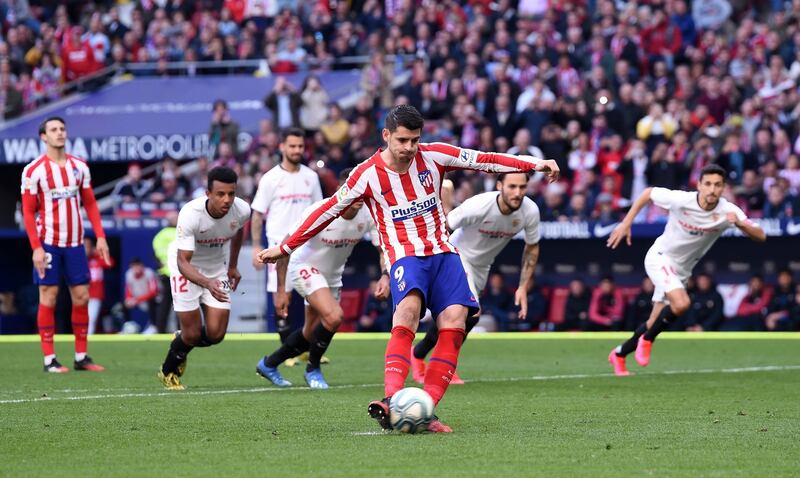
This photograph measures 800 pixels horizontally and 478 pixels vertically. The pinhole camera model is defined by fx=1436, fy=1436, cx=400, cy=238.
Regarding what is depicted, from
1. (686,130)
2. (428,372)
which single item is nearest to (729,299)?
(686,130)

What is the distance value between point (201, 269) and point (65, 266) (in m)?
2.63

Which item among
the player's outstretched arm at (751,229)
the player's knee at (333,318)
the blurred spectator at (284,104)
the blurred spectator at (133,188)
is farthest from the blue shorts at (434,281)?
the blurred spectator at (284,104)

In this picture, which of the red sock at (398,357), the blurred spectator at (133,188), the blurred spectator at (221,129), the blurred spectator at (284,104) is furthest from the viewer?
the blurred spectator at (284,104)

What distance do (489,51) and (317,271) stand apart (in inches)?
532

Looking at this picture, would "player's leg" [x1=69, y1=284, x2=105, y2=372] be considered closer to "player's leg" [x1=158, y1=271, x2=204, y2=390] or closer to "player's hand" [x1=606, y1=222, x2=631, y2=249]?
"player's leg" [x1=158, y1=271, x2=204, y2=390]

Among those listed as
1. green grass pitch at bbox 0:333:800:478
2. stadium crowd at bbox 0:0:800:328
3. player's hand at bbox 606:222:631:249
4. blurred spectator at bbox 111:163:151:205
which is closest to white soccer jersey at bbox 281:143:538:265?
green grass pitch at bbox 0:333:800:478

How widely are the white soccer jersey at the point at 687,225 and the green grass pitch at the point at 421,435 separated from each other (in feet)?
3.80

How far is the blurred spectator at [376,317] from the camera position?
70.6ft

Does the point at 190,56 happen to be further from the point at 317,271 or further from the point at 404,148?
the point at 404,148

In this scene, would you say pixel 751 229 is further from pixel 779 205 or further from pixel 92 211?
pixel 779 205

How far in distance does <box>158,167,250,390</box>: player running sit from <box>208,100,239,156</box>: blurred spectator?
12.8 m

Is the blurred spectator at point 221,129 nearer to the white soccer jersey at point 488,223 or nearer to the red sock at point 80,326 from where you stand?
the red sock at point 80,326

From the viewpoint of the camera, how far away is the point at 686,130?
22031mm

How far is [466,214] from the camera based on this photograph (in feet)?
41.4
